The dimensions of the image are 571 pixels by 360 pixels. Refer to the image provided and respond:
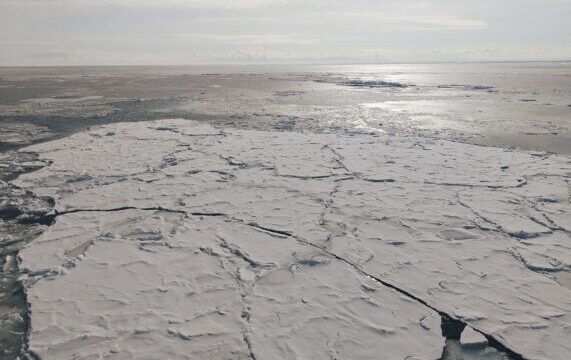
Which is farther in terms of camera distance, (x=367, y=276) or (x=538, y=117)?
(x=538, y=117)

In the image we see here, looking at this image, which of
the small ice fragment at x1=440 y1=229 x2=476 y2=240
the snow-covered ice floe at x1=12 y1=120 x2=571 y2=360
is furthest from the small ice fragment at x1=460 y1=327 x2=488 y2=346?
the small ice fragment at x1=440 y1=229 x2=476 y2=240

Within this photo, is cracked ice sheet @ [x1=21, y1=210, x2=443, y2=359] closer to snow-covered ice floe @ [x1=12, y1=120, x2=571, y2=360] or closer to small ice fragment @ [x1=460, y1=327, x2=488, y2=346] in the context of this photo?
snow-covered ice floe @ [x1=12, y1=120, x2=571, y2=360]

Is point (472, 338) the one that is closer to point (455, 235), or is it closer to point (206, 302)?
point (455, 235)

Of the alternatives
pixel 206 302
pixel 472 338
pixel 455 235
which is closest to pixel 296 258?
pixel 206 302

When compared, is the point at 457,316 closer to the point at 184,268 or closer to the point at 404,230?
the point at 404,230

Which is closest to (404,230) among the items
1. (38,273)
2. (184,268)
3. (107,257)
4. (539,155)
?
(184,268)

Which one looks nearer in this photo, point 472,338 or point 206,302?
point 472,338

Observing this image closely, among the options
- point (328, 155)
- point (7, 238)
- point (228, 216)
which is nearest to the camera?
point (7, 238)

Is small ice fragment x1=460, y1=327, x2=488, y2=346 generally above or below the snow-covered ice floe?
below
